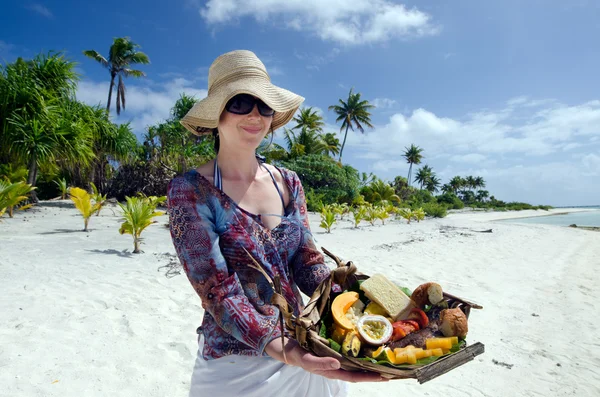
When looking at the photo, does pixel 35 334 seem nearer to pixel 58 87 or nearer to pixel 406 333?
pixel 406 333

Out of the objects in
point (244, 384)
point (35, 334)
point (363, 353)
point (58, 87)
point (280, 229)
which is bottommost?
point (35, 334)

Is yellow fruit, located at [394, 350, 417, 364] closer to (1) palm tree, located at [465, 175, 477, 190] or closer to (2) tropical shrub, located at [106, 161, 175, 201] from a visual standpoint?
(2) tropical shrub, located at [106, 161, 175, 201]

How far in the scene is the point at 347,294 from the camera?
4.29 feet

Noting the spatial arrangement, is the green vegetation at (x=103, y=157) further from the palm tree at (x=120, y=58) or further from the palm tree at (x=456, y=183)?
the palm tree at (x=456, y=183)

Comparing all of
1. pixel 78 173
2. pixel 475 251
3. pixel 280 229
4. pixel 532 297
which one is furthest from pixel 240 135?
A: pixel 78 173

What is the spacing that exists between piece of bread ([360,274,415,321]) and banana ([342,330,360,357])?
249mm

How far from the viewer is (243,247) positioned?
1184 mm

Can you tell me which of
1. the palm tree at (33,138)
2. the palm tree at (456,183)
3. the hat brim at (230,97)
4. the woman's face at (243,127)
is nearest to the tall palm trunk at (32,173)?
the palm tree at (33,138)

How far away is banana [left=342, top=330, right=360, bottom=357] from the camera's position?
103 cm

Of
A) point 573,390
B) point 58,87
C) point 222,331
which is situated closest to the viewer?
point 222,331

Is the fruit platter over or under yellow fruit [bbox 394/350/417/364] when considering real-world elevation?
over

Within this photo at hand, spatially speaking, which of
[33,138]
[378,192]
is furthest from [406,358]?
[378,192]

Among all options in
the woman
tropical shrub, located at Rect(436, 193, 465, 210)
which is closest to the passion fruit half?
the woman

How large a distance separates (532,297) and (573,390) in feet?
10.6
